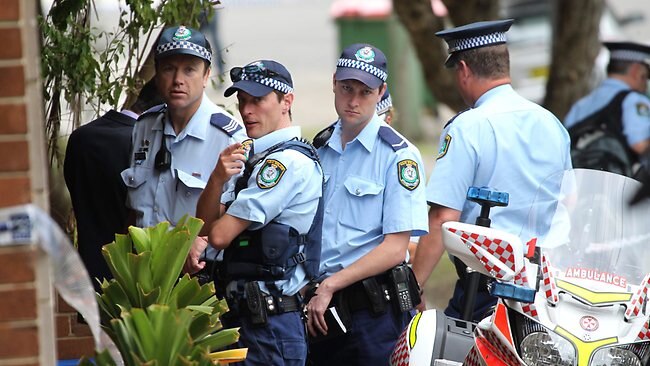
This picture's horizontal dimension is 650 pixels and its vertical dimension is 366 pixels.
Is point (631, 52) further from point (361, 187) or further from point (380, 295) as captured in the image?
point (380, 295)

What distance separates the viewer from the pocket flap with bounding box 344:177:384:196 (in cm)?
531

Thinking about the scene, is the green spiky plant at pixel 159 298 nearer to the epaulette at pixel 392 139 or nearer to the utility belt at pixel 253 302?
the utility belt at pixel 253 302

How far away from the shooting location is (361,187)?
5340 millimetres

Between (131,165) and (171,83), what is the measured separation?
0.40 meters

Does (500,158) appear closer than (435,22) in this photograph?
Yes

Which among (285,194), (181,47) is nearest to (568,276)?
(285,194)

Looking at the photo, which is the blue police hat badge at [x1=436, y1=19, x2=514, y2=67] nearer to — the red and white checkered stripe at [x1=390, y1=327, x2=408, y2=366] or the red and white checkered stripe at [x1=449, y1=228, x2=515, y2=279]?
the red and white checkered stripe at [x1=390, y1=327, x2=408, y2=366]

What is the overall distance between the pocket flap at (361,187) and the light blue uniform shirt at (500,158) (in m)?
0.35

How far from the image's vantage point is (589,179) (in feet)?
15.3

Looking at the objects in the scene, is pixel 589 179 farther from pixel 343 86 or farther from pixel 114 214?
pixel 114 214

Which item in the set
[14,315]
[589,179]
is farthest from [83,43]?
[14,315]

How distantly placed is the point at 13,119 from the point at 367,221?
2.56m

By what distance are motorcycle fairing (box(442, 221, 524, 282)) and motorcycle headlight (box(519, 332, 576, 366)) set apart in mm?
216

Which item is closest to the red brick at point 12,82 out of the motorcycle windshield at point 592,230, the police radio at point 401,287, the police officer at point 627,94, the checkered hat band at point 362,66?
the motorcycle windshield at point 592,230
